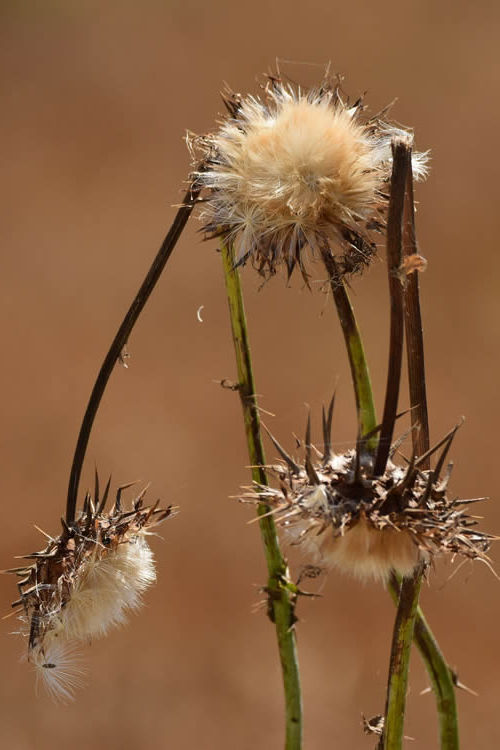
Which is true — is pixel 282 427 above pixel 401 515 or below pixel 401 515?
above

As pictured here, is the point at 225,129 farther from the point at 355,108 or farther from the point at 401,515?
the point at 401,515

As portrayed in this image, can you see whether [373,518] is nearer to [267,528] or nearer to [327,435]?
[327,435]

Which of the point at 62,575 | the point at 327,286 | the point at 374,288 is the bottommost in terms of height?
the point at 62,575

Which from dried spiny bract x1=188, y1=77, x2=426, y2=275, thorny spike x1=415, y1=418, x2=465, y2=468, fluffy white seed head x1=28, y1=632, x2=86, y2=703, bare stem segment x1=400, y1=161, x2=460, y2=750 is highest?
dried spiny bract x1=188, y1=77, x2=426, y2=275

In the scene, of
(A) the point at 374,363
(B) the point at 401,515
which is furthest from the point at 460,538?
(A) the point at 374,363

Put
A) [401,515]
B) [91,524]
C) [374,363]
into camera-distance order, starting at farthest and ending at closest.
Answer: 1. [374,363]
2. [91,524]
3. [401,515]

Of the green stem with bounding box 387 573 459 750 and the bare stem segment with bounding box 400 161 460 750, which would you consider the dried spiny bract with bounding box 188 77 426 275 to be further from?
the green stem with bounding box 387 573 459 750

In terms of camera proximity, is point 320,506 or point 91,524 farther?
point 91,524

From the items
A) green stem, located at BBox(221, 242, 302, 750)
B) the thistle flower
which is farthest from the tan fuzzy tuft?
green stem, located at BBox(221, 242, 302, 750)

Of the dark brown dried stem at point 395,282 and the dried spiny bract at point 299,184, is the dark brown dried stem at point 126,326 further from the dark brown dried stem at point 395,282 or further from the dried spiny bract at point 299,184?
the dark brown dried stem at point 395,282
